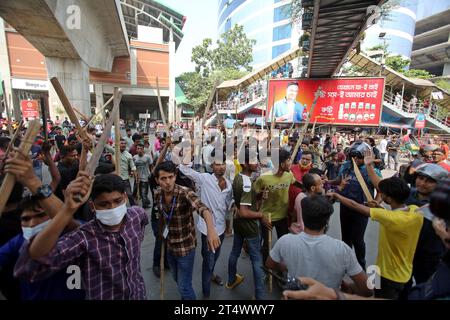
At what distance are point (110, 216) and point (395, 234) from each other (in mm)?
2178

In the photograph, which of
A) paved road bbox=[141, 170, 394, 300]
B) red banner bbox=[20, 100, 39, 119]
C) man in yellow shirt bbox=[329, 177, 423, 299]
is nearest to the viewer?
man in yellow shirt bbox=[329, 177, 423, 299]

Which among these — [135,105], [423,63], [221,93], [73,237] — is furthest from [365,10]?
Answer: [423,63]

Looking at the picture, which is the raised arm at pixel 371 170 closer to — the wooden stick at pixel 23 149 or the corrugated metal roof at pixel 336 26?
the wooden stick at pixel 23 149

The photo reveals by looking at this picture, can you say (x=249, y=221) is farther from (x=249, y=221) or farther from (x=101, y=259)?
(x=101, y=259)

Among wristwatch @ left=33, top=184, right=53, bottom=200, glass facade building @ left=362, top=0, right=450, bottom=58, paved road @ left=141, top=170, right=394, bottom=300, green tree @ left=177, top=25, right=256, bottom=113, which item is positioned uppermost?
glass facade building @ left=362, top=0, right=450, bottom=58

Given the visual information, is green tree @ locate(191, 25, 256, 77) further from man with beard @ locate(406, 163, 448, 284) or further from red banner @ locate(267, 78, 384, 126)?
man with beard @ locate(406, 163, 448, 284)

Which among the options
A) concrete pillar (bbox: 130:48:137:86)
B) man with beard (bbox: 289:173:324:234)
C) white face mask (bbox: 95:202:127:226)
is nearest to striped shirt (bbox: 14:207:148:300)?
white face mask (bbox: 95:202:127:226)

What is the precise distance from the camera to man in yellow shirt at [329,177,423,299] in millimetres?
1929

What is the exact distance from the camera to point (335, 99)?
53.1ft

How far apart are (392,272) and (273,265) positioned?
1181mm

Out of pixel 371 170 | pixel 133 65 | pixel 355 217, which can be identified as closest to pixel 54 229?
pixel 371 170

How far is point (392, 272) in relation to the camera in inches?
83.2

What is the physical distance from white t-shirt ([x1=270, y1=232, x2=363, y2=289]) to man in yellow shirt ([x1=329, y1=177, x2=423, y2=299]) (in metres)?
0.56

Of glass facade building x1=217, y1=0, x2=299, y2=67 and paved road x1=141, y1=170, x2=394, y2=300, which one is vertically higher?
glass facade building x1=217, y1=0, x2=299, y2=67
